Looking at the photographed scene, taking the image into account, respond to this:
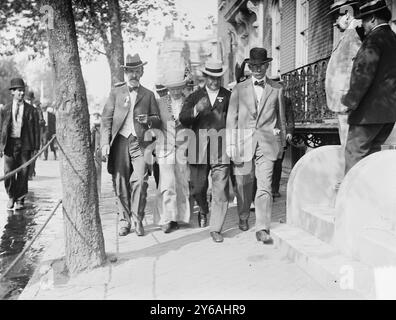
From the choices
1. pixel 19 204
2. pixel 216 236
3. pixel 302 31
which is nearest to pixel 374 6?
pixel 216 236

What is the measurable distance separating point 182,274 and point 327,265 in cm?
124

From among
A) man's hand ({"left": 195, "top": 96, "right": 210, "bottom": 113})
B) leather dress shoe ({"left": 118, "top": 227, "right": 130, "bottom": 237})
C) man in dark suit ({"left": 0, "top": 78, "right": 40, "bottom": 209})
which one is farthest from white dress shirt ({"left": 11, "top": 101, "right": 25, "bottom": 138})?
man's hand ({"left": 195, "top": 96, "right": 210, "bottom": 113})

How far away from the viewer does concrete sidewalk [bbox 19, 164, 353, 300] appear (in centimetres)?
412

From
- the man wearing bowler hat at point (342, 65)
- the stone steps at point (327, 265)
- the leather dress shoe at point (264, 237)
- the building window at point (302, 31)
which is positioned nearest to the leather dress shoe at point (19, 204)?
the leather dress shoe at point (264, 237)

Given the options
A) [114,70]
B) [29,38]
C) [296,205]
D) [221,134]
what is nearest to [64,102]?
[221,134]

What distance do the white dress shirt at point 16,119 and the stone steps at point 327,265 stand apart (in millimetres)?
5658

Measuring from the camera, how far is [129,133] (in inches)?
A: 260

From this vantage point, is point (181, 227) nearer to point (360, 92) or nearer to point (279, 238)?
point (279, 238)

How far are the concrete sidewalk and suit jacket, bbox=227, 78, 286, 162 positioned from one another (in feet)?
3.56

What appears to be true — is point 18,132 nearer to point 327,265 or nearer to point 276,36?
point 327,265

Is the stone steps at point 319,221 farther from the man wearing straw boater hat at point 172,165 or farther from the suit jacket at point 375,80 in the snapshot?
the man wearing straw boater hat at point 172,165

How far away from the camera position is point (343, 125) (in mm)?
5727

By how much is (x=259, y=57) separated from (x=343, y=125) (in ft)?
4.10

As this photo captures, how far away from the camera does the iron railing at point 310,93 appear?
8.61 m
